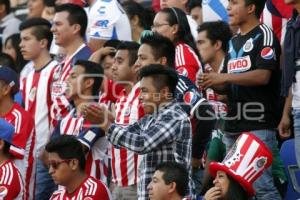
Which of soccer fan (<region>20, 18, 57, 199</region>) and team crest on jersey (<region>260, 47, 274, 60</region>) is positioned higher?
team crest on jersey (<region>260, 47, 274, 60</region>)

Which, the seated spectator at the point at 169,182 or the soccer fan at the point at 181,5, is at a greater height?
the soccer fan at the point at 181,5

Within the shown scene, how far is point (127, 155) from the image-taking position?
34.1 feet

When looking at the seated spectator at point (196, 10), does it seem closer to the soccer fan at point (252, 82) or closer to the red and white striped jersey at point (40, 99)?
the red and white striped jersey at point (40, 99)

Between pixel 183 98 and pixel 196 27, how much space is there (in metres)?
2.34

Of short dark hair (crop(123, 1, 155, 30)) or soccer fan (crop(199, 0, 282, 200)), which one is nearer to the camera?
soccer fan (crop(199, 0, 282, 200))

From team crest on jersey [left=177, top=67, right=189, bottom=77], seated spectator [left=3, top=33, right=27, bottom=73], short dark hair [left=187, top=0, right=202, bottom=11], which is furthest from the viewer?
seated spectator [left=3, top=33, right=27, bottom=73]

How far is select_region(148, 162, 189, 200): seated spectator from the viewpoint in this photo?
9148 mm

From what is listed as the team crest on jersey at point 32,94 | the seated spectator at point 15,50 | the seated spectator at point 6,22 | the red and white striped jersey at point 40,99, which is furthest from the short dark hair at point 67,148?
the seated spectator at point 6,22

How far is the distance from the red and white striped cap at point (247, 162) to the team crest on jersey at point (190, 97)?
1.15 m

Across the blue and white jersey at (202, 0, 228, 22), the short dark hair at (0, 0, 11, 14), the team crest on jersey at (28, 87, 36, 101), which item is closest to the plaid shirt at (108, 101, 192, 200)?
the team crest on jersey at (28, 87, 36, 101)

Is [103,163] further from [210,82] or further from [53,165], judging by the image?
[210,82]

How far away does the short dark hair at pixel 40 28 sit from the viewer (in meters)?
12.6

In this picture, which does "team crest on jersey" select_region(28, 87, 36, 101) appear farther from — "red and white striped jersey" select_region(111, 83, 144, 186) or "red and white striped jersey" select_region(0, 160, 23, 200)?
"red and white striped jersey" select_region(111, 83, 144, 186)

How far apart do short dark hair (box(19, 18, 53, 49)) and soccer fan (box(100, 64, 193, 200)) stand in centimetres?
314
